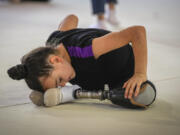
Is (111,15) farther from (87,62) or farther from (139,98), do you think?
(139,98)

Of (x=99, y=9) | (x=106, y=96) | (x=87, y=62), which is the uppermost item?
(x=99, y=9)

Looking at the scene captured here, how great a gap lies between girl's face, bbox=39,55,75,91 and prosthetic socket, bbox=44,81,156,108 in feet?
0.08

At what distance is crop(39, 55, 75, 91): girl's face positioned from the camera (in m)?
1.18

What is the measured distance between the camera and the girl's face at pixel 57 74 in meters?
1.18

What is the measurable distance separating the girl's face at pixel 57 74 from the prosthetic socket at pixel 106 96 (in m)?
0.02

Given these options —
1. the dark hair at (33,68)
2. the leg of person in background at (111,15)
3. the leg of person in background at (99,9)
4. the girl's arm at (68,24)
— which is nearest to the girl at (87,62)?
the dark hair at (33,68)

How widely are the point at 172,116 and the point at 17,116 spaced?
1.83 ft

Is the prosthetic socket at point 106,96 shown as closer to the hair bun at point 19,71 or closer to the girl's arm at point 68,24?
the hair bun at point 19,71

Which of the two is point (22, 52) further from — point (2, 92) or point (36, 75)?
point (36, 75)

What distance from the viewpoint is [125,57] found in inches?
52.7

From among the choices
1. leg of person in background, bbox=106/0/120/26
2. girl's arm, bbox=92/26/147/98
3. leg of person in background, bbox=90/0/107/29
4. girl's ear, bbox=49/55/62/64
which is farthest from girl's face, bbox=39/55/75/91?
leg of person in background, bbox=106/0/120/26

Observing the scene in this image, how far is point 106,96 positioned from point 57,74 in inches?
8.0

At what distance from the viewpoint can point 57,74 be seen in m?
1.19

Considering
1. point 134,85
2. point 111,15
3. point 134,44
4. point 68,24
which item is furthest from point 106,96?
point 111,15
